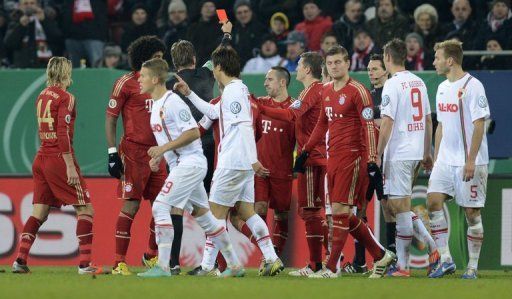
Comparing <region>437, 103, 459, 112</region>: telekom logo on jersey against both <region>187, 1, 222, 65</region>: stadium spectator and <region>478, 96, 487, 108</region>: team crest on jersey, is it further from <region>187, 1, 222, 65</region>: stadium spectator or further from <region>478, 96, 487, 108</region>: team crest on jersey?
<region>187, 1, 222, 65</region>: stadium spectator

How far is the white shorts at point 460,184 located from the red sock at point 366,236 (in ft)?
2.57

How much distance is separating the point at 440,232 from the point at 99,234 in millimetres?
4913

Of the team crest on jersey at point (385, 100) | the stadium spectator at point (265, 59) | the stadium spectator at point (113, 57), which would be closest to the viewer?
the team crest on jersey at point (385, 100)

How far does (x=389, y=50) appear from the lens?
13273mm

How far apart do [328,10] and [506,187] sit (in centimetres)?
612

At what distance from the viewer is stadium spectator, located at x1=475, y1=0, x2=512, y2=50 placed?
18922 millimetres

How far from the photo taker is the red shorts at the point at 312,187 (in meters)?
13.7

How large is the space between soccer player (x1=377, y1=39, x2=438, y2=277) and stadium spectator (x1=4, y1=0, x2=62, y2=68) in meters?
8.46

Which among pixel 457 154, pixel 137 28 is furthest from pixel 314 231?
pixel 137 28

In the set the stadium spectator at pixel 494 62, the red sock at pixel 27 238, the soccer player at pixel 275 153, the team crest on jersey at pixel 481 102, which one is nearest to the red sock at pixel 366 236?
the soccer player at pixel 275 153

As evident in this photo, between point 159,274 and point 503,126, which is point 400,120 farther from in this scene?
point 503,126

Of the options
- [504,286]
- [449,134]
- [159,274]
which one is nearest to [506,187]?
[449,134]

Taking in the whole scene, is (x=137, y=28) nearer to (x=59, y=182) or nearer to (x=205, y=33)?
(x=205, y=33)

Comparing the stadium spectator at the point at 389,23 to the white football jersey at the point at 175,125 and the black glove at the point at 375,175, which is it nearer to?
the black glove at the point at 375,175
